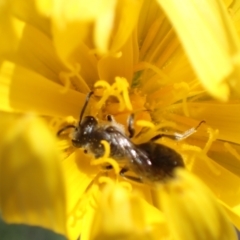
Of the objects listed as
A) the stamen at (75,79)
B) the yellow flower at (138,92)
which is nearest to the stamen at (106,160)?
the yellow flower at (138,92)

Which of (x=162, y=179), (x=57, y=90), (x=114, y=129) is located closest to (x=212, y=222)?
(x=162, y=179)

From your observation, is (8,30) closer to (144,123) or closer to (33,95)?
(33,95)

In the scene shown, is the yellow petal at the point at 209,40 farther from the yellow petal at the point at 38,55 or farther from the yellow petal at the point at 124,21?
the yellow petal at the point at 38,55

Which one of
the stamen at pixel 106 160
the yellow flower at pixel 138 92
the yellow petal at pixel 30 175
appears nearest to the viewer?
the yellow petal at pixel 30 175

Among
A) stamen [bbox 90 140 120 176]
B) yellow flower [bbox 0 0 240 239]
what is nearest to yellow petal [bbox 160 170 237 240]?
yellow flower [bbox 0 0 240 239]

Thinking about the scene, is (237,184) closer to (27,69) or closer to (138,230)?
(138,230)

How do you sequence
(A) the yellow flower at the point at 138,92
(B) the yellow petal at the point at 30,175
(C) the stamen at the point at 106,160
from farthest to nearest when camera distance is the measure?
(C) the stamen at the point at 106,160, (A) the yellow flower at the point at 138,92, (B) the yellow petal at the point at 30,175

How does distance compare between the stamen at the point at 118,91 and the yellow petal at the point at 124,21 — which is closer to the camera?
the yellow petal at the point at 124,21

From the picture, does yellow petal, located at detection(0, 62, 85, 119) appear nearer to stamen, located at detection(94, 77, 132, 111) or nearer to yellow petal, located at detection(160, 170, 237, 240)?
stamen, located at detection(94, 77, 132, 111)
